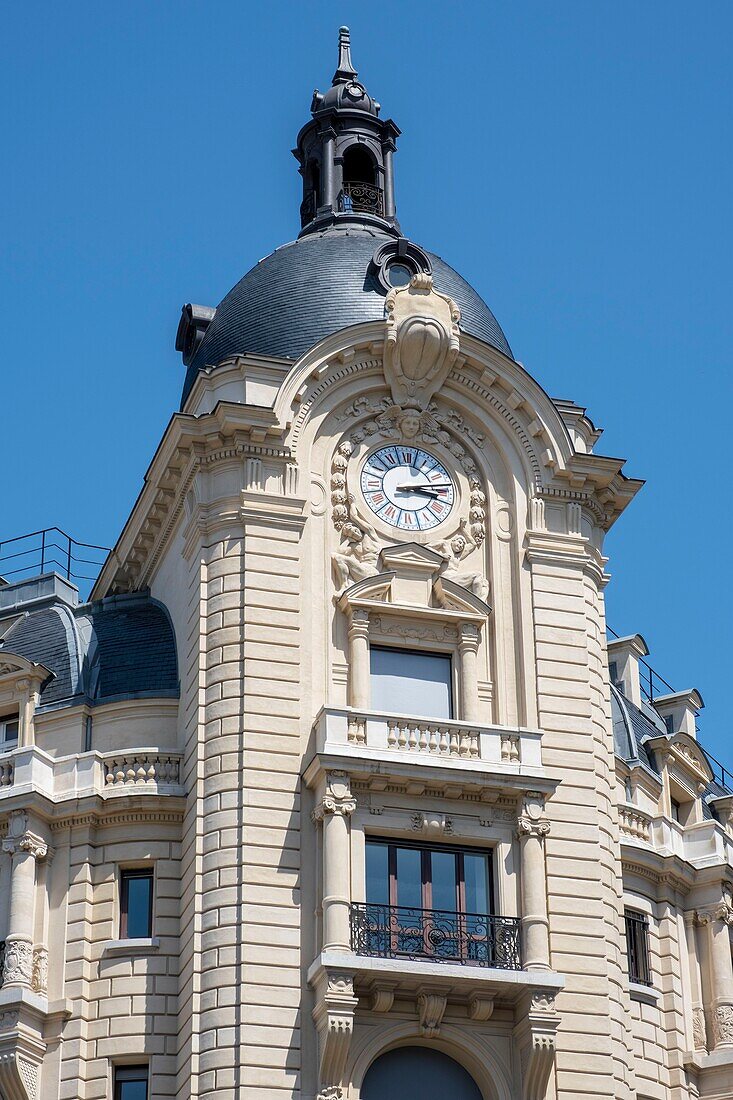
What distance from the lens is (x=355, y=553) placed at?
42375 mm

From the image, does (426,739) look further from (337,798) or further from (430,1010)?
(430,1010)

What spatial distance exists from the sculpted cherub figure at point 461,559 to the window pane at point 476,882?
18.0 ft

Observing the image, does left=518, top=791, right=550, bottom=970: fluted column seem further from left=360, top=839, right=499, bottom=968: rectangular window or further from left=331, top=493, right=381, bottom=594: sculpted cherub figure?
left=331, top=493, right=381, bottom=594: sculpted cherub figure

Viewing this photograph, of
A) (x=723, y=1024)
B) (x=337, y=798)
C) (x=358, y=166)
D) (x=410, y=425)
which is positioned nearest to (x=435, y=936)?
(x=337, y=798)

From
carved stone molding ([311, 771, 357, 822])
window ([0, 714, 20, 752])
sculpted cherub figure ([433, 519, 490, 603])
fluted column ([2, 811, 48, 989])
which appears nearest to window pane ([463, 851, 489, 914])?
carved stone molding ([311, 771, 357, 822])

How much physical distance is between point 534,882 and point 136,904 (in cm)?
748

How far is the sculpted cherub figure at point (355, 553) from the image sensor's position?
138 feet

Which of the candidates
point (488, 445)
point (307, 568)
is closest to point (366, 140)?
point (488, 445)

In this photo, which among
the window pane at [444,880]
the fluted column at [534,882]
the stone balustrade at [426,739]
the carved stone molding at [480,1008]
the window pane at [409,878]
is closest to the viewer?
the carved stone molding at [480,1008]

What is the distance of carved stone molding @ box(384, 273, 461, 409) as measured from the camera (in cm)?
4369

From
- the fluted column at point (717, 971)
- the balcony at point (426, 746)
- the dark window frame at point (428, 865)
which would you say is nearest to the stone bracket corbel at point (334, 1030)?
the dark window frame at point (428, 865)

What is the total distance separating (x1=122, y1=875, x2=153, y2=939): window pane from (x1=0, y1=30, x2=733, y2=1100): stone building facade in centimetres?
8

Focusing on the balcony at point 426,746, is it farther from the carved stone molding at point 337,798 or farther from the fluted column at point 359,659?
the fluted column at point 359,659

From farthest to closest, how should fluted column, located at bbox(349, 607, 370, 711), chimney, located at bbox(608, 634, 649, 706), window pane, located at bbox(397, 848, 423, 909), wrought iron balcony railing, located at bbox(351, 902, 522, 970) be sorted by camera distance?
chimney, located at bbox(608, 634, 649, 706)
fluted column, located at bbox(349, 607, 370, 711)
window pane, located at bbox(397, 848, 423, 909)
wrought iron balcony railing, located at bbox(351, 902, 522, 970)
